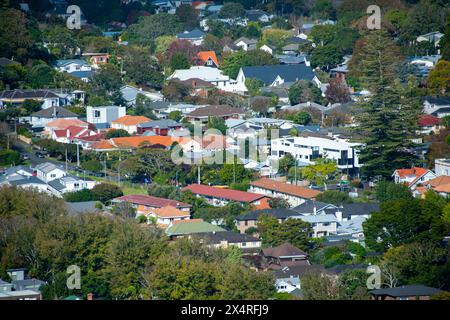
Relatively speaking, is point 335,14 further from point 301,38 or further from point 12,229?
point 12,229

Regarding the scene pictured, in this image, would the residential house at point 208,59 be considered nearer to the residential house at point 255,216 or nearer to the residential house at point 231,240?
the residential house at point 255,216

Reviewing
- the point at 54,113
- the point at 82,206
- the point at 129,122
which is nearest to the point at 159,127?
the point at 129,122

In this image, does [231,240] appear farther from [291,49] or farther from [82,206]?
[291,49]

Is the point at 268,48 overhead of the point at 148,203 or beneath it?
beneath

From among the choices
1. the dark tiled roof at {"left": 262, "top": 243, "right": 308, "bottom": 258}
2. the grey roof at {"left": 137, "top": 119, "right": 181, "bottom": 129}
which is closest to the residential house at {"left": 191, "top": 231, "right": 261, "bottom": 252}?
the dark tiled roof at {"left": 262, "top": 243, "right": 308, "bottom": 258}

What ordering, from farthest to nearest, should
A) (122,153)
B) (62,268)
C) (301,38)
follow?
(301,38)
(122,153)
(62,268)

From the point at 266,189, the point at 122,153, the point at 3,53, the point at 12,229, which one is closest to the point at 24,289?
the point at 12,229
